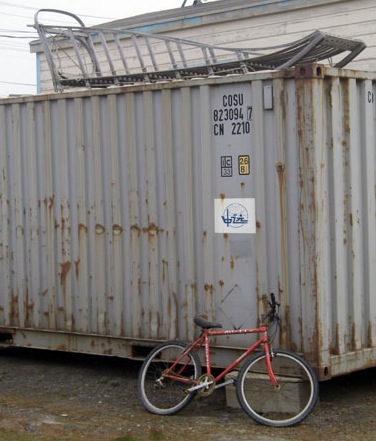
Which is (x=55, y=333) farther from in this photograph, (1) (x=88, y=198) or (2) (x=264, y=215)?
(2) (x=264, y=215)

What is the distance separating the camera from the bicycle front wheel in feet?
22.3

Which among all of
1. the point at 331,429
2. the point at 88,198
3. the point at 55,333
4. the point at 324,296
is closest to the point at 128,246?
the point at 88,198

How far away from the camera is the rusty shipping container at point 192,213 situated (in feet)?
23.3

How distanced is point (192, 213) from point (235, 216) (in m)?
0.45

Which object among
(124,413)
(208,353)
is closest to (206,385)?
(208,353)

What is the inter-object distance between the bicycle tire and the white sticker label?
3.51 feet

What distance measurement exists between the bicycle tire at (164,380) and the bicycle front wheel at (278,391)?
0.44m

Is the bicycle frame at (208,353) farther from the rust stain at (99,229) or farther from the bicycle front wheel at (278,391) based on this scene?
the rust stain at (99,229)

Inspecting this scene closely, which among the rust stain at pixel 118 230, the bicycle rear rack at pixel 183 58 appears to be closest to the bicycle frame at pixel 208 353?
the rust stain at pixel 118 230

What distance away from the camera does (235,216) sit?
7480mm

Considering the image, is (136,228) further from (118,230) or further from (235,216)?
(235,216)

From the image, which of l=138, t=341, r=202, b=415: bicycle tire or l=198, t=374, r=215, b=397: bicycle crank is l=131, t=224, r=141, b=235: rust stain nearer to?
l=138, t=341, r=202, b=415: bicycle tire

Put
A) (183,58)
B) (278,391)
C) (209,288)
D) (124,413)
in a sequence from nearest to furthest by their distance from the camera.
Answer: (278,391), (124,413), (209,288), (183,58)

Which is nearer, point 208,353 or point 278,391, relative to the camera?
point 278,391
